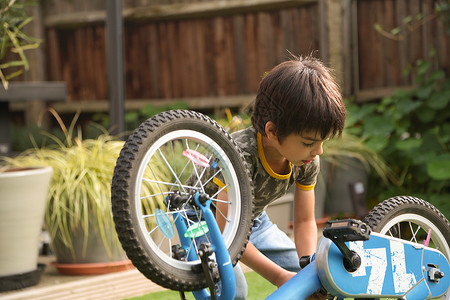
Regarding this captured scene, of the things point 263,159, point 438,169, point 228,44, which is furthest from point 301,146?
point 228,44

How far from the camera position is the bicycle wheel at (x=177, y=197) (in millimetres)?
1190

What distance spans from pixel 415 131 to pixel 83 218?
2.76 metres

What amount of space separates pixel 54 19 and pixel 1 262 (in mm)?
4569

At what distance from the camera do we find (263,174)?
5.35 feet

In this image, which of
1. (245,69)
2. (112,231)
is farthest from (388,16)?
(112,231)

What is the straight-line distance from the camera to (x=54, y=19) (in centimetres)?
671

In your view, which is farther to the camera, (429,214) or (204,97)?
(204,97)

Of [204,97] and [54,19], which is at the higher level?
[54,19]

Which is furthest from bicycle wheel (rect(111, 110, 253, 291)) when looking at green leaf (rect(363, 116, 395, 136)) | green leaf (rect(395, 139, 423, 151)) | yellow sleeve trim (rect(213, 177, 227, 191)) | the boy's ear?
green leaf (rect(363, 116, 395, 136))

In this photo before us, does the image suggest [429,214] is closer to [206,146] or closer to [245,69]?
[206,146]

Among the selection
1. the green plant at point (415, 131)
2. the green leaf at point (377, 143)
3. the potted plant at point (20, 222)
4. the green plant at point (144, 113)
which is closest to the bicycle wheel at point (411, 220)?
the potted plant at point (20, 222)

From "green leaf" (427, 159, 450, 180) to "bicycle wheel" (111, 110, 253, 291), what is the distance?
2.87 m

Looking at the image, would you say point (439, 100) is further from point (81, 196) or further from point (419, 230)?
point (419, 230)

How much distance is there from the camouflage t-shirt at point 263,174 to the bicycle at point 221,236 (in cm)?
14
